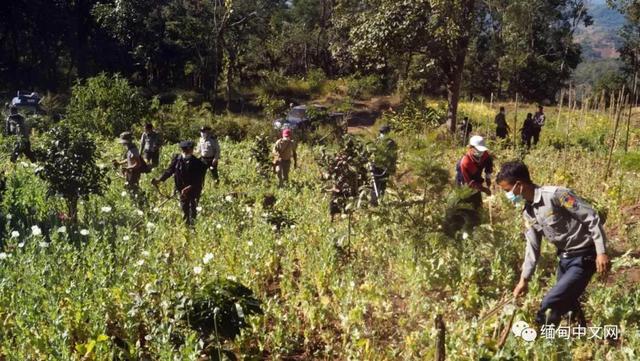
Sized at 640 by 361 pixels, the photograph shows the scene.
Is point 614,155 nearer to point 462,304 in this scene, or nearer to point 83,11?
point 462,304

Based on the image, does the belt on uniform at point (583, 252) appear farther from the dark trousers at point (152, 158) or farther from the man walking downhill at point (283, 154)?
the dark trousers at point (152, 158)

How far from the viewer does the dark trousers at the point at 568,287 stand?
4.14 meters

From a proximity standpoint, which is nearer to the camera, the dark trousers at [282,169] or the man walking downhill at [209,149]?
the man walking downhill at [209,149]

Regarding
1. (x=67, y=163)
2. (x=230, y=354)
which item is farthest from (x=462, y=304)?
(x=67, y=163)

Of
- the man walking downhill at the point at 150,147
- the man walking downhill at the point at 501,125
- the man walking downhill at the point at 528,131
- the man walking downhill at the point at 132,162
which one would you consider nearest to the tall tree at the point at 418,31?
the man walking downhill at the point at 501,125

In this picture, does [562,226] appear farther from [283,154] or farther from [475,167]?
[283,154]

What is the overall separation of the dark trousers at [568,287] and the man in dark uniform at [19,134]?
30.4ft

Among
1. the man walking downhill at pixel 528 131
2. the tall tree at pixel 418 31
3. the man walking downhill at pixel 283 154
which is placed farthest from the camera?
the man walking downhill at pixel 528 131

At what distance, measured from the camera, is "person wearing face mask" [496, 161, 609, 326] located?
4.05 m

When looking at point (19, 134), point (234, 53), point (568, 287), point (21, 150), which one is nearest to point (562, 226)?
point (568, 287)

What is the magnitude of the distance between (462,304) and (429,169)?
1459 mm

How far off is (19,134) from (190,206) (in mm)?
5414

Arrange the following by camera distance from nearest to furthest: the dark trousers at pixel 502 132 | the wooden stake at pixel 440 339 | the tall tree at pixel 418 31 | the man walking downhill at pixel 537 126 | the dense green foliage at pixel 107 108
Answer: the wooden stake at pixel 440 339 < the tall tree at pixel 418 31 < the man walking downhill at pixel 537 126 < the dark trousers at pixel 502 132 < the dense green foliage at pixel 107 108

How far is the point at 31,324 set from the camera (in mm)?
4262
